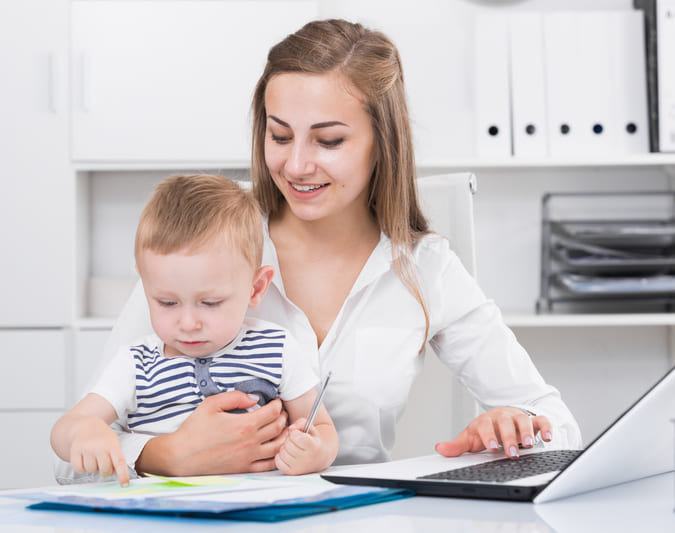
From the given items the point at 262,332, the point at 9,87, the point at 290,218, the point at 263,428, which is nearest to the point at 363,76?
the point at 290,218

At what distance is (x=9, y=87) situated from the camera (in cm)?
214

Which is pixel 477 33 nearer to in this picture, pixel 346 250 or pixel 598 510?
pixel 346 250

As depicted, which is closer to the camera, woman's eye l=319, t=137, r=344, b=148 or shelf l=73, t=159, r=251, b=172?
woman's eye l=319, t=137, r=344, b=148

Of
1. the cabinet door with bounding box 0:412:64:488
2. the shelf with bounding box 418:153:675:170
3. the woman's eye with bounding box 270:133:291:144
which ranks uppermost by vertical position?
the shelf with bounding box 418:153:675:170

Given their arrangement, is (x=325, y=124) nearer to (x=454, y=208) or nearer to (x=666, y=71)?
(x=454, y=208)

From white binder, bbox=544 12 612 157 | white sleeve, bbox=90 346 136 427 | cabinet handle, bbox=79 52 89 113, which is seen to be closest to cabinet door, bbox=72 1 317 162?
cabinet handle, bbox=79 52 89 113

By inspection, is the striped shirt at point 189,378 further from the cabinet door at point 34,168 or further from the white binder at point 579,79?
the white binder at point 579,79

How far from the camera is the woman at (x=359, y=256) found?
1207mm

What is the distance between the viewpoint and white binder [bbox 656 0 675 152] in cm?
217

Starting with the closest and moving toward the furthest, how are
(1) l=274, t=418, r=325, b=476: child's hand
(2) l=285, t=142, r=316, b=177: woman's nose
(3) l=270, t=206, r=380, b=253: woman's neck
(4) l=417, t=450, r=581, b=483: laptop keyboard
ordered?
(4) l=417, t=450, r=581, b=483: laptop keyboard
(1) l=274, t=418, r=325, b=476: child's hand
(2) l=285, t=142, r=316, b=177: woman's nose
(3) l=270, t=206, r=380, b=253: woman's neck

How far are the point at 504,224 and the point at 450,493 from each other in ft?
6.15

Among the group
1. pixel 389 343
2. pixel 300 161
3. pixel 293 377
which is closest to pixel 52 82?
pixel 300 161

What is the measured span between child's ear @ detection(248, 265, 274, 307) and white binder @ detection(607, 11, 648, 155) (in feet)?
4.91

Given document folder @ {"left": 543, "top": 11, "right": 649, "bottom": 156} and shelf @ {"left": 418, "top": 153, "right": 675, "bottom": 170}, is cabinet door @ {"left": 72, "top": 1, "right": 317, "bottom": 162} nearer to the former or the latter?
shelf @ {"left": 418, "top": 153, "right": 675, "bottom": 170}
